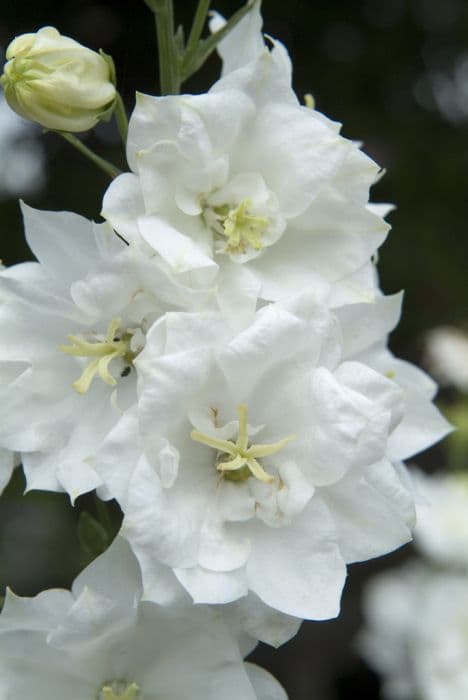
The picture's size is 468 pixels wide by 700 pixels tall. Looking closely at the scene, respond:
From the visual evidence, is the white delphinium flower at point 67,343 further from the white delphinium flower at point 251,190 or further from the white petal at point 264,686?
the white petal at point 264,686

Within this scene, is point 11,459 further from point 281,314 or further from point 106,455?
point 281,314

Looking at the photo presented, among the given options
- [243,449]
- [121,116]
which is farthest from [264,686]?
[121,116]

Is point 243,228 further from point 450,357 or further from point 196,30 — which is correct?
point 450,357

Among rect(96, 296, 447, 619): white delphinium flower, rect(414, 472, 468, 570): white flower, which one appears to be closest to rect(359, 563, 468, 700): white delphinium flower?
rect(414, 472, 468, 570): white flower

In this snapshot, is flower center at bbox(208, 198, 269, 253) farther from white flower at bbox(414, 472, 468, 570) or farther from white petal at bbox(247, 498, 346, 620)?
white flower at bbox(414, 472, 468, 570)

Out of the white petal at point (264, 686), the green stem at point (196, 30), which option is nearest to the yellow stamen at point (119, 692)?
the white petal at point (264, 686)

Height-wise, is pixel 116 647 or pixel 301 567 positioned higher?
pixel 301 567
